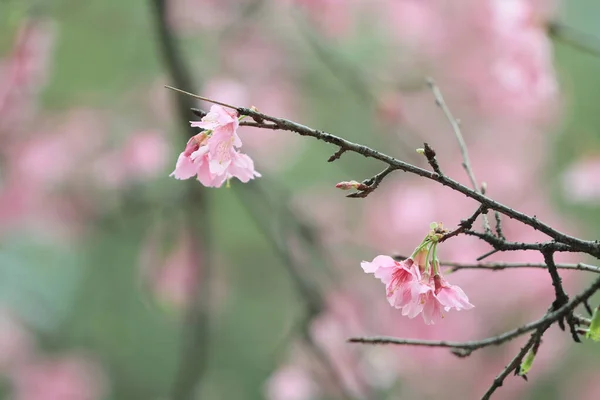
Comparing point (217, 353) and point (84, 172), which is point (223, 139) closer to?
point (84, 172)

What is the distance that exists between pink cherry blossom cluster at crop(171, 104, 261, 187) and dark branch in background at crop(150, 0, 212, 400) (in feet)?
2.81

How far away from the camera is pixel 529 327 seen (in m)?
0.51

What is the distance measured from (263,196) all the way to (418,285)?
100cm

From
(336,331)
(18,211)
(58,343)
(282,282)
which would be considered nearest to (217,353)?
(282,282)

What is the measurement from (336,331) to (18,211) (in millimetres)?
1408

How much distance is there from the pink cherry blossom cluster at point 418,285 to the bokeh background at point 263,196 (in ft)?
2.87

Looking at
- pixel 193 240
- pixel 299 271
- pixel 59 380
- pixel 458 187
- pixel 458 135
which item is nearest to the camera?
pixel 458 187

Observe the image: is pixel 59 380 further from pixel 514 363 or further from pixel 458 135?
pixel 514 363

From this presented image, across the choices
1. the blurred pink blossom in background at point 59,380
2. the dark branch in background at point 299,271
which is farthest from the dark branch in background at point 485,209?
the blurred pink blossom in background at point 59,380

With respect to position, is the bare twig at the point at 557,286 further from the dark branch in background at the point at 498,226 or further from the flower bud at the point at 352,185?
the flower bud at the point at 352,185

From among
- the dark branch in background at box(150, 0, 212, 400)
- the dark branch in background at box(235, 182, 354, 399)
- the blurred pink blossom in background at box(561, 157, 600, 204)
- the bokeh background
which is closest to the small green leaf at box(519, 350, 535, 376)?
the dark branch in background at box(235, 182, 354, 399)

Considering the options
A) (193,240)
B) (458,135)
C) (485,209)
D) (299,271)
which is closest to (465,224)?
(485,209)

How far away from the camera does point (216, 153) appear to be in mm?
491

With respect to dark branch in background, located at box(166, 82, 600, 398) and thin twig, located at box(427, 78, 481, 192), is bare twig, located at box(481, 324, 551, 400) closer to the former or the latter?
dark branch in background, located at box(166, 82, 600, 398)
